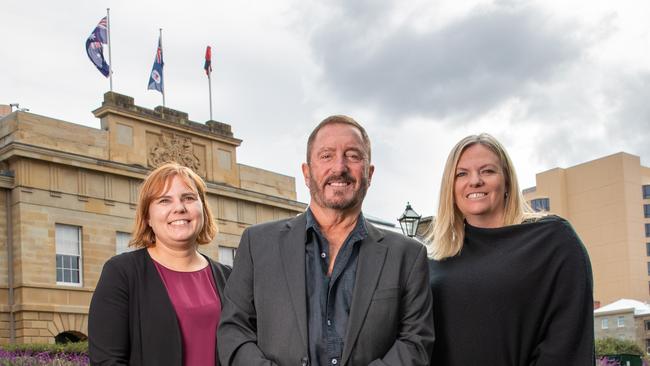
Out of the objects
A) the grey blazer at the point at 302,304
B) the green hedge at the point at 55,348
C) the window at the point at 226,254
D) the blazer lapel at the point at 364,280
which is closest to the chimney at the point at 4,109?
the window at the point at 226,254

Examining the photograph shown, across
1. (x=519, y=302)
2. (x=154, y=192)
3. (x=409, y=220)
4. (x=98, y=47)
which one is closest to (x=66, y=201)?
(x=98, y=47)

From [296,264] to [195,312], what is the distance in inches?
32.5

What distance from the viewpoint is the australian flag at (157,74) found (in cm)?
3010

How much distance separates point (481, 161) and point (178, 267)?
1968mm

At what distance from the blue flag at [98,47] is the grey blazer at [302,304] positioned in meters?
25.5

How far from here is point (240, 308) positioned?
12.9 feet

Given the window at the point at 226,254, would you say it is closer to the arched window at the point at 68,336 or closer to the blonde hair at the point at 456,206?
the arched window at the point at 68,336

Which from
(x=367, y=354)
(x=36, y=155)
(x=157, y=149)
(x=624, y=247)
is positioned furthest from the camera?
(x=624, y=247)

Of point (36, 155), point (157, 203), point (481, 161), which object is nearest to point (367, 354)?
point (481, 161)

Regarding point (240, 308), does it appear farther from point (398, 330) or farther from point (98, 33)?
point (98, 33)

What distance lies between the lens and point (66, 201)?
1033 inches

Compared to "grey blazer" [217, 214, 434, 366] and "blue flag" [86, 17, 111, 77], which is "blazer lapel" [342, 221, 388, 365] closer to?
"grey blazer" [217, 214, 434, 366]

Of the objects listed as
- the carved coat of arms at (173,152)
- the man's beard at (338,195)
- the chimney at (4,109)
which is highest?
the chimney at (4,109)

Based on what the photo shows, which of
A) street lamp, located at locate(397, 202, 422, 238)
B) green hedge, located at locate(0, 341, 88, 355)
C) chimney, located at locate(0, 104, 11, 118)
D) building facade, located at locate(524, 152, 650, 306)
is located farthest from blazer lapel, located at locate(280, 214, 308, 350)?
building facade, located at locate(524, 152, 650, 306)
